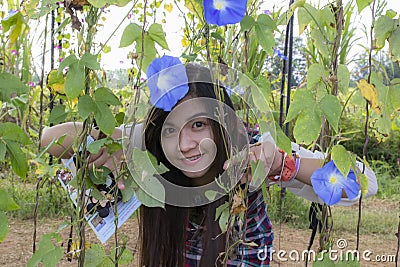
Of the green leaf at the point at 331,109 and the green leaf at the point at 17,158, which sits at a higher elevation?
the green leaf at the point at 331,109

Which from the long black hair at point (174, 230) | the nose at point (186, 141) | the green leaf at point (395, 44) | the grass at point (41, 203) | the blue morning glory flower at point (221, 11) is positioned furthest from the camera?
the grass at point (41, 203)

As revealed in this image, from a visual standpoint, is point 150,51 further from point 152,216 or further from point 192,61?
point 152,216

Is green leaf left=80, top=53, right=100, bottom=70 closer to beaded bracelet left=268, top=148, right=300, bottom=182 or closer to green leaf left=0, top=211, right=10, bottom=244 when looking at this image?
green leaf left=0, top=211, right=10, bottom=244

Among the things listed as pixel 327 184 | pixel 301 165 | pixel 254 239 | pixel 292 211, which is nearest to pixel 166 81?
pixel 327 184

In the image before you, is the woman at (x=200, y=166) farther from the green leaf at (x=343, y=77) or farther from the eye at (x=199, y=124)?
the green leaf at (x=343, y=77)

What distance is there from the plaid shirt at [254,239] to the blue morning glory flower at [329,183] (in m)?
0.73

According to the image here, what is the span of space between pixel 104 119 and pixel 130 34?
14 centimetres

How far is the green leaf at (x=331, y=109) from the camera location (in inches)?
31.3

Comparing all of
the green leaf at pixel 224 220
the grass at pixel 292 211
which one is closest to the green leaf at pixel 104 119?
the green leaf at pixel 224 220

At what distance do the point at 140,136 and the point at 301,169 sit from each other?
0.43m

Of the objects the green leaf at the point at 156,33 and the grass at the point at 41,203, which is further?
the grass at the point at 41,203

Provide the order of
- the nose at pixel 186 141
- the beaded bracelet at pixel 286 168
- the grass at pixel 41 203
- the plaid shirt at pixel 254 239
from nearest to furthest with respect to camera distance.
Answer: the nose at pixel 186 141 → the beaded bracelet at pixel 286 168 → the plaid shirt at pixel 254 239 → the grass at pixel 41 203

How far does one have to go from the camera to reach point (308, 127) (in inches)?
31.9

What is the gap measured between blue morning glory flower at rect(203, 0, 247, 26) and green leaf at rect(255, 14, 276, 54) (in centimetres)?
8
